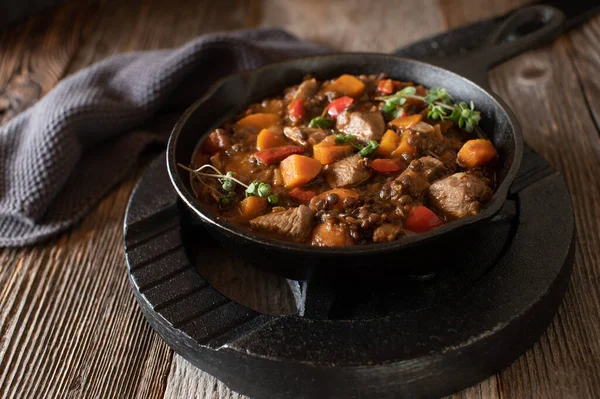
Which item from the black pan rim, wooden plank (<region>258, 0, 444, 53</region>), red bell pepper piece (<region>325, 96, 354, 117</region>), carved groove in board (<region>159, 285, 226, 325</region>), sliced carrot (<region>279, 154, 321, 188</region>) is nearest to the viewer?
the black pan rim

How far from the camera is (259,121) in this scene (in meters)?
2.89

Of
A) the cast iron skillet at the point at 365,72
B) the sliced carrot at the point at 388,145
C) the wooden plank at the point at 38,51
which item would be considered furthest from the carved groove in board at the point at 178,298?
the wooden plank at the point at 38,51

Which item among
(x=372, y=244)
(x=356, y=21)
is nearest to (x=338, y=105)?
(x=372, y=244)

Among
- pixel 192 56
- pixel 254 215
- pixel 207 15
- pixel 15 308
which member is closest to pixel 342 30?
pixel 207 15

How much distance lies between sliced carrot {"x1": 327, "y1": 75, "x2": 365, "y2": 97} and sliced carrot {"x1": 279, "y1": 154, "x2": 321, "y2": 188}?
1.97ft

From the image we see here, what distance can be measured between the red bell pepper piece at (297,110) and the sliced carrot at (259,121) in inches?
3.0

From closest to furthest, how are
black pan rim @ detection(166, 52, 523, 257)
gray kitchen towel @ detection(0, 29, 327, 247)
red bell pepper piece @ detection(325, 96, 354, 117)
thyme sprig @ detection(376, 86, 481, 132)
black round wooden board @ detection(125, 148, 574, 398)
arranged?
black pan rim @ detection(166, 52, 523, 257)
black round wooden board @ detection(125, 148, 574, 398)
thyme sprig @ detection(376, 86, 481, 132)
red bell pepper piece @ detection(325, 96, 354, 117)
gray kitchen towel @ detection(0, 29, 327, 247)

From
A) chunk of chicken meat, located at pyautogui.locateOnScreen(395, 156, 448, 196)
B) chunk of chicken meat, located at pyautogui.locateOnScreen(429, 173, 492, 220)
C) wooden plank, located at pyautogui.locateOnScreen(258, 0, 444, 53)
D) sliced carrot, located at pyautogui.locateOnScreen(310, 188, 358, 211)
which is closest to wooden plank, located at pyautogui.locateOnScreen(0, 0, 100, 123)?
wooden plank, located at pyautogui.locateOnScreen(258, 0, 444, 53)

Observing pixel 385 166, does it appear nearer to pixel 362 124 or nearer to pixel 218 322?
pixel 362 124

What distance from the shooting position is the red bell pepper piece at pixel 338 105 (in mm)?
2881

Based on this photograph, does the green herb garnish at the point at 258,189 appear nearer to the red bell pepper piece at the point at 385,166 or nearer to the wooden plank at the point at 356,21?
the red bell pepper piece at the point at 385,166

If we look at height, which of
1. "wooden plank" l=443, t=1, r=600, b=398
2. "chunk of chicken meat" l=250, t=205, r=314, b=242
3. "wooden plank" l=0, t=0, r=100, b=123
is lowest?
"wooden plank" l=443, t=1, r=600, b=398

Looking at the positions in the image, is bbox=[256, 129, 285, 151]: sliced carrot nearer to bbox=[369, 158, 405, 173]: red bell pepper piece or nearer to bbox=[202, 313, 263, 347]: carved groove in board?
bbox=[369, 158, 405, 173]: red bell pepper piece

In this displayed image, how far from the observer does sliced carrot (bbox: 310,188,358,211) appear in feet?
7.72
